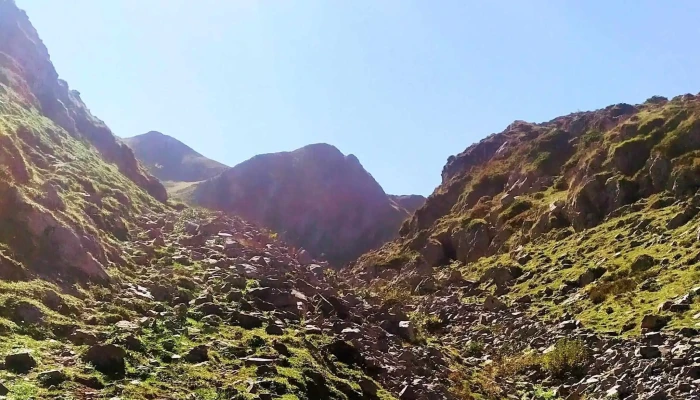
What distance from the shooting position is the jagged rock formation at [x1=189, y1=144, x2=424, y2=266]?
98.6 m

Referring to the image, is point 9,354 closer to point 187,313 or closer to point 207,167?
point 187,313

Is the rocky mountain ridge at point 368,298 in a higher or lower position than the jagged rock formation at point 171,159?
lower

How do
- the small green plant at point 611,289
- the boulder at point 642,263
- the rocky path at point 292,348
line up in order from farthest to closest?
the boulder at point 642,263, the small green plant at point 611,289, the rocky path at point 292,348

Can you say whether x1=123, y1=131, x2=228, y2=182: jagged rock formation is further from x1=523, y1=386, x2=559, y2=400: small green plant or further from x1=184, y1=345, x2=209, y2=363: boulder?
x1=523, y1=386, x2=559, y2=400: small green plant

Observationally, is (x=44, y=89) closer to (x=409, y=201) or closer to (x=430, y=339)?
(x=430, y=339)

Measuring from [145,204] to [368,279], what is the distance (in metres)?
18.6

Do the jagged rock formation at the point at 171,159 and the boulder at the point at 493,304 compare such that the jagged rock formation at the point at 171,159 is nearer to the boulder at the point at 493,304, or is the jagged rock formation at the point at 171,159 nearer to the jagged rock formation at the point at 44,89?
the jagged rock formation at the point at 44,89

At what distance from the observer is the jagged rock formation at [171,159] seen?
139m

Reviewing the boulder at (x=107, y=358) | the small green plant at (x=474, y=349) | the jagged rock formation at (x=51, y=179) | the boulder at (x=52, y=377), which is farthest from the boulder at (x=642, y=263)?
the boulder at (x=52, y=377)

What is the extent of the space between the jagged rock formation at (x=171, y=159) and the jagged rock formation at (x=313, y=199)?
92.4 feet

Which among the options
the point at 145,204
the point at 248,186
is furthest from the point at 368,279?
the point at 248,186

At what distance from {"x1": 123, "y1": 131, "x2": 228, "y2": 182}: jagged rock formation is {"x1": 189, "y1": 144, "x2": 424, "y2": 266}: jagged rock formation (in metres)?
28.2

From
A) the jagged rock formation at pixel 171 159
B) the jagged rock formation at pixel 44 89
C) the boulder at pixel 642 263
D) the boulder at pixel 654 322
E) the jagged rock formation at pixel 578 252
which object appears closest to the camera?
the boulder at pixel 654 322

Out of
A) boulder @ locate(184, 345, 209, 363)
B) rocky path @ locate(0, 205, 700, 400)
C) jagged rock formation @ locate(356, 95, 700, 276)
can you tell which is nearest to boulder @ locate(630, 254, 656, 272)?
rocky path @ locate(0, 205, 700, 400)
